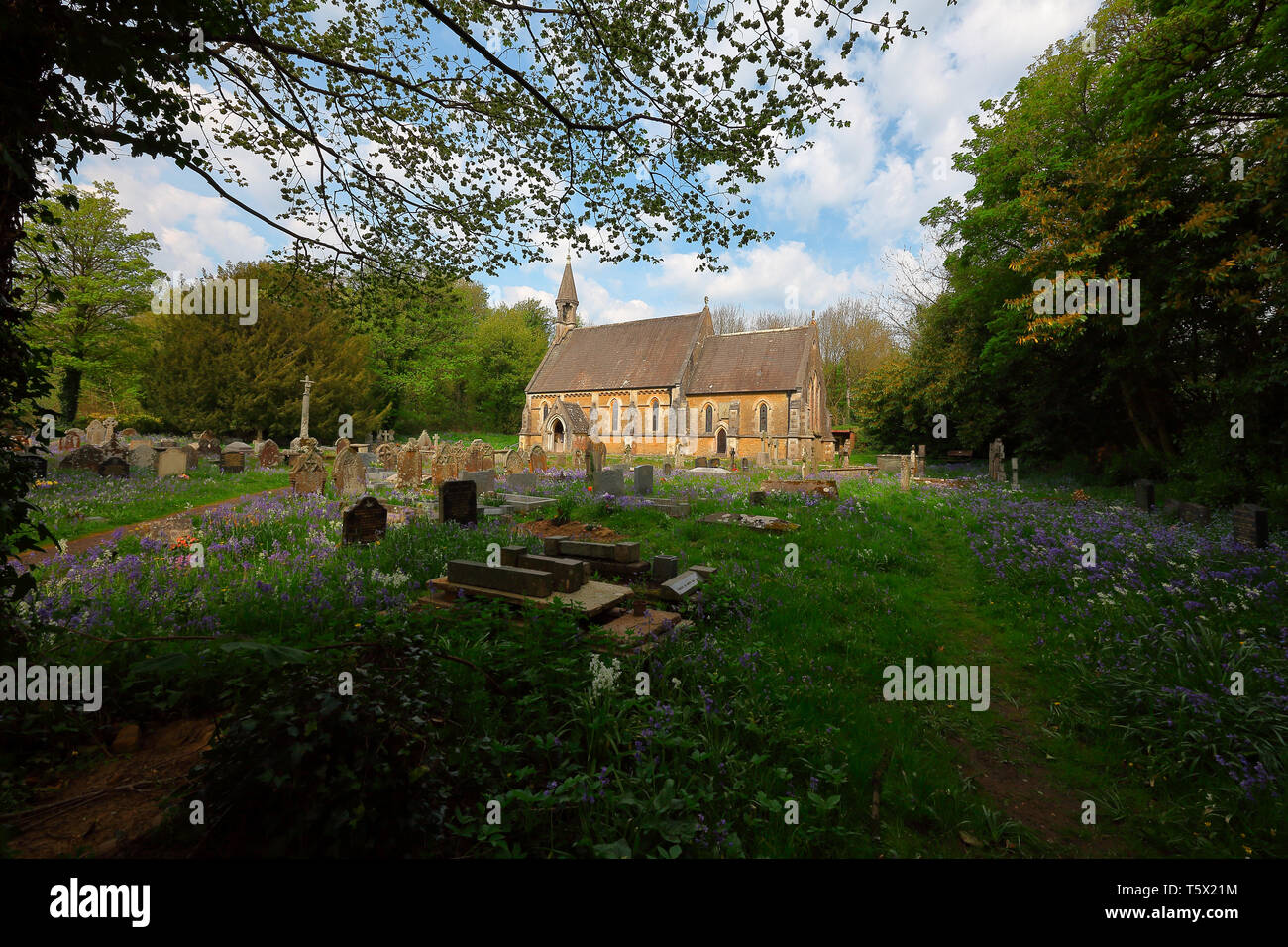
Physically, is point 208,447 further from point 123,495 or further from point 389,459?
point 123,495

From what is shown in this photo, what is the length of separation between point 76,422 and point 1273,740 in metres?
42.4

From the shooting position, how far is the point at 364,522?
8.12m

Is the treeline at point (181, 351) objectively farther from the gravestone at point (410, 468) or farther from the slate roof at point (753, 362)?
the slate roof at point (753, 362)

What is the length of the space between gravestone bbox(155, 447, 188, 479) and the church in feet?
63.8

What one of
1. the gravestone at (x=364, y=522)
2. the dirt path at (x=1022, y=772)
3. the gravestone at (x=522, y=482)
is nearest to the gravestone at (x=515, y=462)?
the gravestone at (x=522, y=482)

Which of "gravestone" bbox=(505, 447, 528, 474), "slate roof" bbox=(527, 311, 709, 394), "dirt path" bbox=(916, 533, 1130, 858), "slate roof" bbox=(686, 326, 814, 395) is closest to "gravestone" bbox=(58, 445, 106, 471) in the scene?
"gravestone" bbox=(505, 447, 528, 474)

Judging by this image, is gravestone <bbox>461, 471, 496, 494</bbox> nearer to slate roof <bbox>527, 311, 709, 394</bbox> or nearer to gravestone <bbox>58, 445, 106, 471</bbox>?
gravestone <bbox>58, 445, 106, 471</bbox>

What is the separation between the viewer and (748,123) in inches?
225

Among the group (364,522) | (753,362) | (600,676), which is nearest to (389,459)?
(364,522)

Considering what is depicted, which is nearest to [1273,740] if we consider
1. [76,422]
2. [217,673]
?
[217,673]

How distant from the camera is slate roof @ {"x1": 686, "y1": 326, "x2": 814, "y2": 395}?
36.5 metres

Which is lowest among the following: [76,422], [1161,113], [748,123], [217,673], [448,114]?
[217,673]

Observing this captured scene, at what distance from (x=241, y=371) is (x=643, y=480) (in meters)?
27.4
